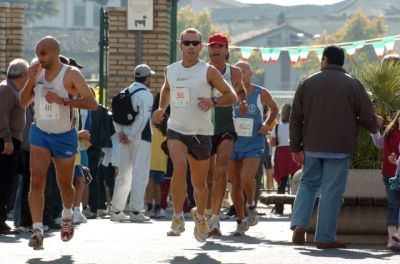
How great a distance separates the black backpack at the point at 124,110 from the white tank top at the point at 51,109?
19.4 feet

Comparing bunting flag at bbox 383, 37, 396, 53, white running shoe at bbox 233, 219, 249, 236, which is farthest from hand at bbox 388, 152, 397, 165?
bunting flag at bbox 383, 37, 396, 53

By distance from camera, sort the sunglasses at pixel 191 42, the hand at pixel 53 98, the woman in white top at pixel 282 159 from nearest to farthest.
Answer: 1. the hand at pixel 53 98
2. the sunglasses at pixel 191 42
3. the woman in white top at pixel 282 159

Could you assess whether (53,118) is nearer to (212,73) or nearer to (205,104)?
(205,104)

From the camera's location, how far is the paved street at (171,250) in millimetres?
11547

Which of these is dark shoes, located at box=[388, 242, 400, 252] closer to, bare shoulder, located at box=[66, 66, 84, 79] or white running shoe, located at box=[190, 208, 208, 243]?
white running shoe, located at box=[190, 208, 208, 243]

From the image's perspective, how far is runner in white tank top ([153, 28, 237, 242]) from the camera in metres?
13.5

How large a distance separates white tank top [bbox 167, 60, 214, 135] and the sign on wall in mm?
10220

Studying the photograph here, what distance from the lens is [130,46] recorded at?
23.9 metres

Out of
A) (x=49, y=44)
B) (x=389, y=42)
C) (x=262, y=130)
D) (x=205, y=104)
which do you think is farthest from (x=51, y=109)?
(x=389, y=42)

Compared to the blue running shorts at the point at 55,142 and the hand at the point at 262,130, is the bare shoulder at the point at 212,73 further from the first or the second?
the hand at the point at 262,130

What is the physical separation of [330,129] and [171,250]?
182 centimetres

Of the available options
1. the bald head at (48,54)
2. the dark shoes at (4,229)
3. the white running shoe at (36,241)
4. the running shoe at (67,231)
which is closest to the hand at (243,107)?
the bald head at (48,54)

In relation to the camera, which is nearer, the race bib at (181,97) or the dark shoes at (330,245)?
the dark shoes at (330,245)

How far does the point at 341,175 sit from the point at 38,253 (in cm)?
278
